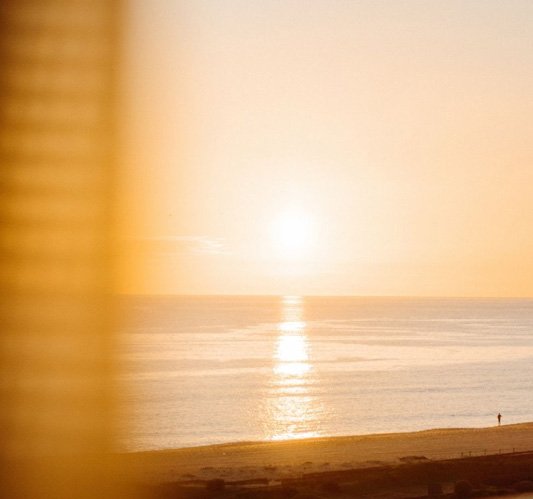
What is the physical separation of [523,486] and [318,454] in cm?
632

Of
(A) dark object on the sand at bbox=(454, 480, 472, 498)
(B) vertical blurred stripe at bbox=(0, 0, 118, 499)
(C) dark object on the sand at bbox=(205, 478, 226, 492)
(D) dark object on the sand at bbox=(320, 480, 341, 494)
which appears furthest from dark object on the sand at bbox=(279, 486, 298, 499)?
(B) vertical blurred stripe at bbox=(0, 0, 118, 499)

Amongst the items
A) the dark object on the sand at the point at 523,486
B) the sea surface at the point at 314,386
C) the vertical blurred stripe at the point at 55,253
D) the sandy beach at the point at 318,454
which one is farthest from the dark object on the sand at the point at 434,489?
the vertical blurred stripe at the point at 55,253

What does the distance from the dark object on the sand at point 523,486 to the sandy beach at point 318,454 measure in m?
2.93

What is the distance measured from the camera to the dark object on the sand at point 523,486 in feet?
23.1

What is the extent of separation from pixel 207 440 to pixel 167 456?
16.3 ft

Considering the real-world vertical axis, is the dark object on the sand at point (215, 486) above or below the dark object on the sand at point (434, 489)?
below

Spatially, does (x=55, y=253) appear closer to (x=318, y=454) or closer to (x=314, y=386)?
(x=318, y=454)

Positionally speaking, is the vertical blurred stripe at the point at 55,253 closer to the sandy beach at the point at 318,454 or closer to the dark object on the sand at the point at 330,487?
the dark object on the sand at the point at 330,487

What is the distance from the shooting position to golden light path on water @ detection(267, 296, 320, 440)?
20.3 meters

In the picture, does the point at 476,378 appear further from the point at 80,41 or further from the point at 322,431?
the point at 80,41

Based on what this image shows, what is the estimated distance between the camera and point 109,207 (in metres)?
1.63

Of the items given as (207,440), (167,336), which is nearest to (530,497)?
(207,440)

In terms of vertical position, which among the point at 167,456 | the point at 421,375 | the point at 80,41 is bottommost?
the point at 421,375

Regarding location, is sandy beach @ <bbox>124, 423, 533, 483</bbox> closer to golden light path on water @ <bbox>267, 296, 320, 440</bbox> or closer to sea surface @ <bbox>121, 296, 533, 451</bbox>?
sea surface @ <bbox>121, 296, 533, 451</bbox>
